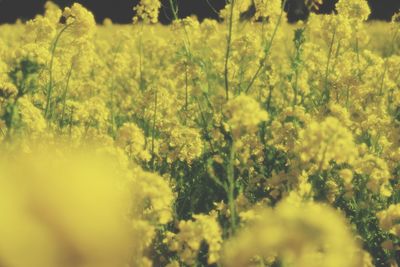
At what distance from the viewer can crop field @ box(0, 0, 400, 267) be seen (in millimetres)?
615

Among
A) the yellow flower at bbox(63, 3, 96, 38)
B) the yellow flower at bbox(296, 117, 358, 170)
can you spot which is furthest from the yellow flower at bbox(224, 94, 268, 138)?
the yellow flower at bbox(63, 3, 96, 38)

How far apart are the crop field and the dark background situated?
18.4 m

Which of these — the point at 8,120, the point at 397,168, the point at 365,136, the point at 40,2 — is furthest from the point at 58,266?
the point at 40,2

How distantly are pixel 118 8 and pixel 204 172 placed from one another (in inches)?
957

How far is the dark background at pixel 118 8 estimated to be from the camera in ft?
74.8

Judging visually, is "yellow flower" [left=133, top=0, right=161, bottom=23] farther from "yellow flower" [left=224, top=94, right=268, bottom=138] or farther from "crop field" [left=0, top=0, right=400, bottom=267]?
"yellow flower" [left=224, top=94, right=268, bottom=138]

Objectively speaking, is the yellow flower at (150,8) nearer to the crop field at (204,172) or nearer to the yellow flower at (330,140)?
the crop field at (204,172)

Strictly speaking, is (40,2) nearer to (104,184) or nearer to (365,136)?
(365,136)

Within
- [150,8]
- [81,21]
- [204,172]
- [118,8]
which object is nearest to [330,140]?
[204,172]

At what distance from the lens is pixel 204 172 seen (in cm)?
293

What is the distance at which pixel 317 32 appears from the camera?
3.77m

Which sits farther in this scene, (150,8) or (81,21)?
(150,8)

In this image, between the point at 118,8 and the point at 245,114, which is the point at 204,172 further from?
the point at 118,8

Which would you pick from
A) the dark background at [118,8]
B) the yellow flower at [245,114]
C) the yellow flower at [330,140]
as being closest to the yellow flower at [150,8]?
the yellow flower at [245,114]
